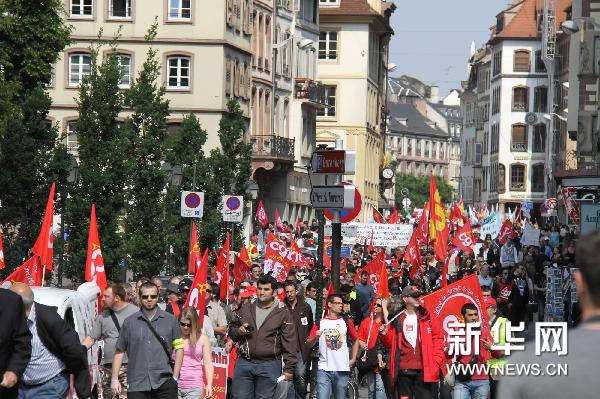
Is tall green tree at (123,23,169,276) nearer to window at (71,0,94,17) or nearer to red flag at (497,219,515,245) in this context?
red flag at (497,219,515,245)

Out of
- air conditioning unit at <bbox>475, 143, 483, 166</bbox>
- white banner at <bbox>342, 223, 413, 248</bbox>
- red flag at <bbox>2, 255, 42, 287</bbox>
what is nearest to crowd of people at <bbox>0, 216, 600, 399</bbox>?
red flag at <bbox>2, 255, 42, 287</bbox>

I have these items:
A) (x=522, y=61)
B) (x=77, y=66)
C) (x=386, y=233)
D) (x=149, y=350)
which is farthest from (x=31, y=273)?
(x=522, y=61)

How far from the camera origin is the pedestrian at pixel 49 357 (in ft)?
38.4

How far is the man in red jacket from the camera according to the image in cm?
1720

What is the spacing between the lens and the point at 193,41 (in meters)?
64.4

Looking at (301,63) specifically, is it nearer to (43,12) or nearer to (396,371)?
(43,12)

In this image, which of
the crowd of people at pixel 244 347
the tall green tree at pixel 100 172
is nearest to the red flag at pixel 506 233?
the tall green tree at pixel 100 172

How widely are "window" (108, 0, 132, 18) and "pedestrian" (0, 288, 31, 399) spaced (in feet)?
178

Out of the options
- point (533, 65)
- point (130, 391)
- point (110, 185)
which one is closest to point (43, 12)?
point (110, 185)

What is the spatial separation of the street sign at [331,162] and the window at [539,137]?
111016 millimetres

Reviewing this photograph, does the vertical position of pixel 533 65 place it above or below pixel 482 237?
above

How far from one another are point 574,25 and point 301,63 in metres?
39.4

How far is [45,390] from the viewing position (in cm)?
1176

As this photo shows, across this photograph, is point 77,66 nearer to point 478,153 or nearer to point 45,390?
point 45,390
